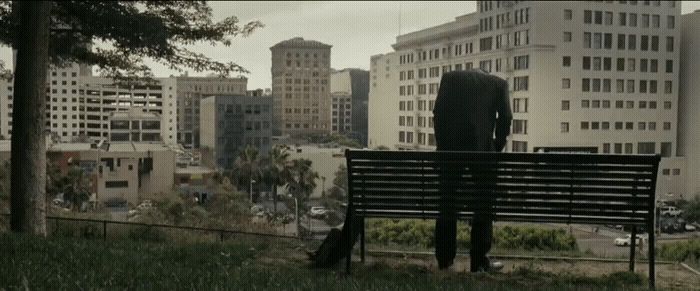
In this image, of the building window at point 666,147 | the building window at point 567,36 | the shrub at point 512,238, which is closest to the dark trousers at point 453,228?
the shrub at point 512,238

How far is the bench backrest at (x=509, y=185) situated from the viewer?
3.55 meters

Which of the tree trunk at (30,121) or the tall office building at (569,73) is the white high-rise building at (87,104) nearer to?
the tall office building at (569,73)

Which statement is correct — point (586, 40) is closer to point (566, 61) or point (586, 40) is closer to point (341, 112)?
point (566, 61)

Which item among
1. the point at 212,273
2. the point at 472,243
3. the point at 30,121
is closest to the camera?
the point at 212,273

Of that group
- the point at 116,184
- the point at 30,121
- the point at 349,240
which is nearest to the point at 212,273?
the point at 349,240

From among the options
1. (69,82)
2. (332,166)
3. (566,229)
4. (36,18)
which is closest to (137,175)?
(69,82)

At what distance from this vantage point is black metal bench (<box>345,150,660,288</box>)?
11.7ft

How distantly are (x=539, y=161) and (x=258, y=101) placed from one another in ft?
62.1

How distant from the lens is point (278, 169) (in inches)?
835

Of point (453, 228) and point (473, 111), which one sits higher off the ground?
point (473, 111)

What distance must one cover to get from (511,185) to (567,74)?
19959mm

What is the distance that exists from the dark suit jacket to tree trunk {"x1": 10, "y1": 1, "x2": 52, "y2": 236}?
9.85 ft

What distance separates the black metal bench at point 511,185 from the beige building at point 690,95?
1091cm

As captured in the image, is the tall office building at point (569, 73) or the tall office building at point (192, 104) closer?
the tall office building at point (192, 104)
